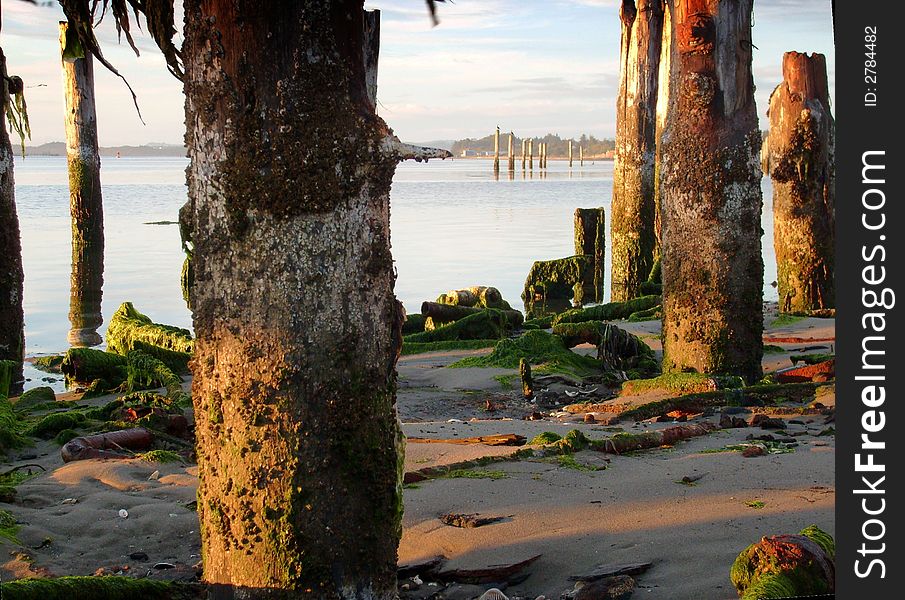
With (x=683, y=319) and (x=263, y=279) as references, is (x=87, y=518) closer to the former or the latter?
(x=263, y=279)

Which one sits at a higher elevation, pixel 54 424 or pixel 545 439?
pixel 545 439

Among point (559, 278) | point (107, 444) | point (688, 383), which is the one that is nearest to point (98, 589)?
point (107, 444)

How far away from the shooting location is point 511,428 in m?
7.27

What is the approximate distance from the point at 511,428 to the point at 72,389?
232 inches

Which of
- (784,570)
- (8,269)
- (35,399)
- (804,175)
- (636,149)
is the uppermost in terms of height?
(636,149)

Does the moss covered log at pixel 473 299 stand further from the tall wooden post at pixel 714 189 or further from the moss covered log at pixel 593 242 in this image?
the tall wooden post at pixel 714 189

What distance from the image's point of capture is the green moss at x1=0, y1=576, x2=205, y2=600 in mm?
4035

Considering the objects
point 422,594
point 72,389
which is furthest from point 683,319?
point 72,389

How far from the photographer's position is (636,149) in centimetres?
1677

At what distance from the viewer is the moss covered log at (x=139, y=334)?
442 inches

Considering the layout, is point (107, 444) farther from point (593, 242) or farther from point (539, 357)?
point (593, 242)

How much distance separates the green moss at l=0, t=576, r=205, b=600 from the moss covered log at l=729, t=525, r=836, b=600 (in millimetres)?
2262

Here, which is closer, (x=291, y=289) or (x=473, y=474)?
(x=291, y=289)

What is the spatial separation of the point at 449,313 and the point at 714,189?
6349 mm
